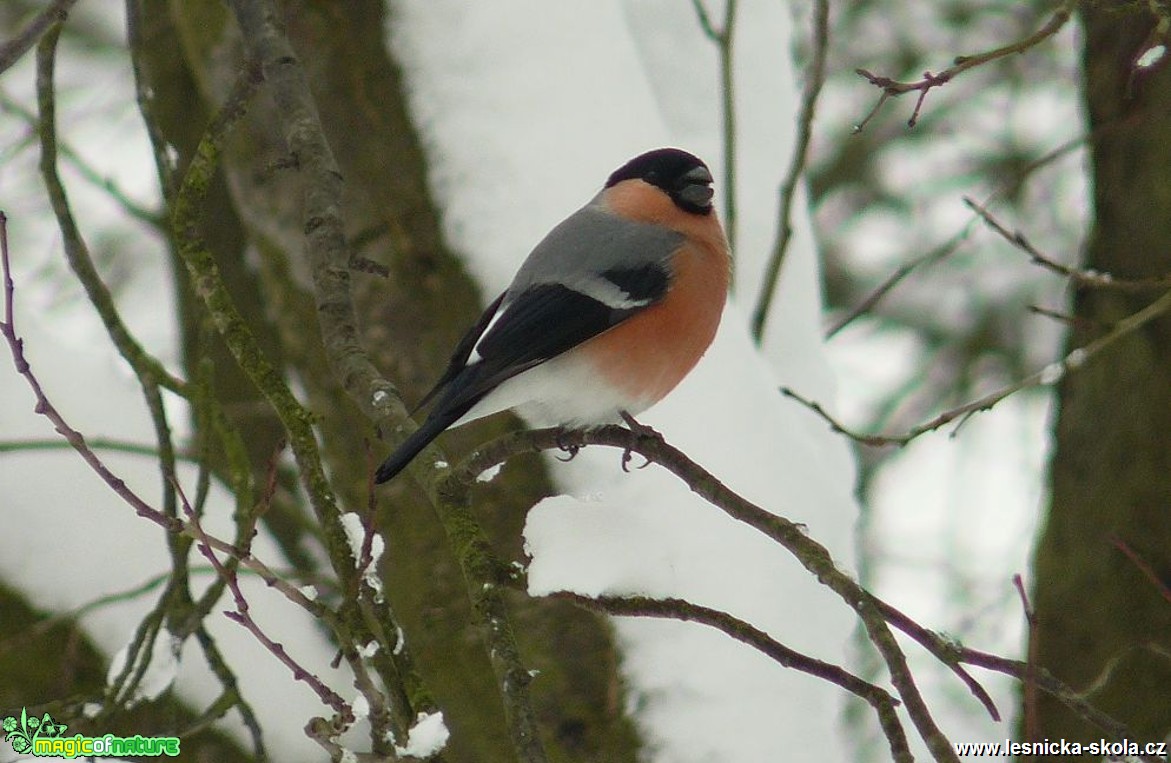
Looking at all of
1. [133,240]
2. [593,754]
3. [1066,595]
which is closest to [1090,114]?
[1066,595]

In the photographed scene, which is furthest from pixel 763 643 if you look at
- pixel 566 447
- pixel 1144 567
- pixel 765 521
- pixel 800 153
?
pixel 800 153

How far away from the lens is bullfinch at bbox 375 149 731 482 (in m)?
3.02

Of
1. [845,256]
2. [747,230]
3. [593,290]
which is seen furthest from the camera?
[845,256]

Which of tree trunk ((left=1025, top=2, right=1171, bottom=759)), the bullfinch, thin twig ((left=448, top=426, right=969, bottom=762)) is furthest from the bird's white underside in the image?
tree trunk ((left=1025, top=2, right=1171, bottom=759))

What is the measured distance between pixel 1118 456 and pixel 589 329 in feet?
7.37

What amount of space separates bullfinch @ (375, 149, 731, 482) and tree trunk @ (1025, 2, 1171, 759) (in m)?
1.59

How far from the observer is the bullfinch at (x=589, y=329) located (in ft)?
9.90

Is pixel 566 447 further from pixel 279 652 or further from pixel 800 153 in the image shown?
pixel 800 153

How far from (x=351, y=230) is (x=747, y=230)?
146cm

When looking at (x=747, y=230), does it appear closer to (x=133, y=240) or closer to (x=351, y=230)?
(x=351, y=230)

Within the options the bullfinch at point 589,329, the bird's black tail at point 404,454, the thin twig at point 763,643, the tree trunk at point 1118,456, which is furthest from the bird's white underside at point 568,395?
the tree trunk at point 1118,456

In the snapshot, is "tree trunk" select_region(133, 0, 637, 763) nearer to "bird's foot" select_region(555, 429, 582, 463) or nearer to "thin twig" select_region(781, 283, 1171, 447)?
"bird's foot" select_region(555, 429, 582, 463)

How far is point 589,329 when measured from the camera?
311 cm

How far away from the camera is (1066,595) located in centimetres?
428
